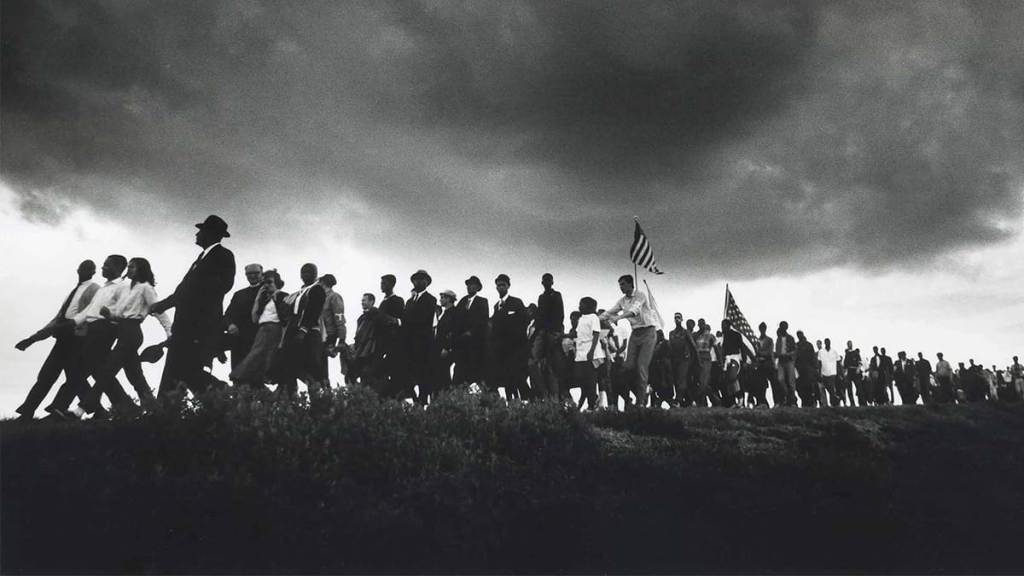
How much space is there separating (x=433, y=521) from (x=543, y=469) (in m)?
1.83

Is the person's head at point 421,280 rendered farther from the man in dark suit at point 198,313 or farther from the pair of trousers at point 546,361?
the man in dark suit at point 198,313

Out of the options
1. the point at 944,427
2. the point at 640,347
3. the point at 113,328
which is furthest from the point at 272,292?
the point at 944,427

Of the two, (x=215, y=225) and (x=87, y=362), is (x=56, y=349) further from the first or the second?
(x=215, y=225)

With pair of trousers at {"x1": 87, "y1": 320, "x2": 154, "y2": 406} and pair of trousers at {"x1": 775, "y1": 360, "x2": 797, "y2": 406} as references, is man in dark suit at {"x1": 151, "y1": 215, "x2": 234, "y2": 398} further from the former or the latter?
pair of trousers at {"x1": 775, "y1": 360, "x2": 797, "y2": 406}

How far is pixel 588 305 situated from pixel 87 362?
8598 millimetres

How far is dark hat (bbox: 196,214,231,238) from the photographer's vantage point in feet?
25.8

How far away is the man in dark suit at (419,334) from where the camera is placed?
1101 cm

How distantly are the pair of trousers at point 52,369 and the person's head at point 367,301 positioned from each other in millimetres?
4707

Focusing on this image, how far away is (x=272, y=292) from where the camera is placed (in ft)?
30.3

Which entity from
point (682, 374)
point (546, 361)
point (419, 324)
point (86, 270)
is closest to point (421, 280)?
point (419, 324)

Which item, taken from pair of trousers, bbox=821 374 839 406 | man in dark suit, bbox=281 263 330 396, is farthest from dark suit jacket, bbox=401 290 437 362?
pair of trousers, bbox=821 374 839 406

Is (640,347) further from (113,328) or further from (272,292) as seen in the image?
(113,328)

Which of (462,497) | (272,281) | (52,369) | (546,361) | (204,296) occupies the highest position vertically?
(272,281)

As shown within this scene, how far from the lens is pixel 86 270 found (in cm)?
864
